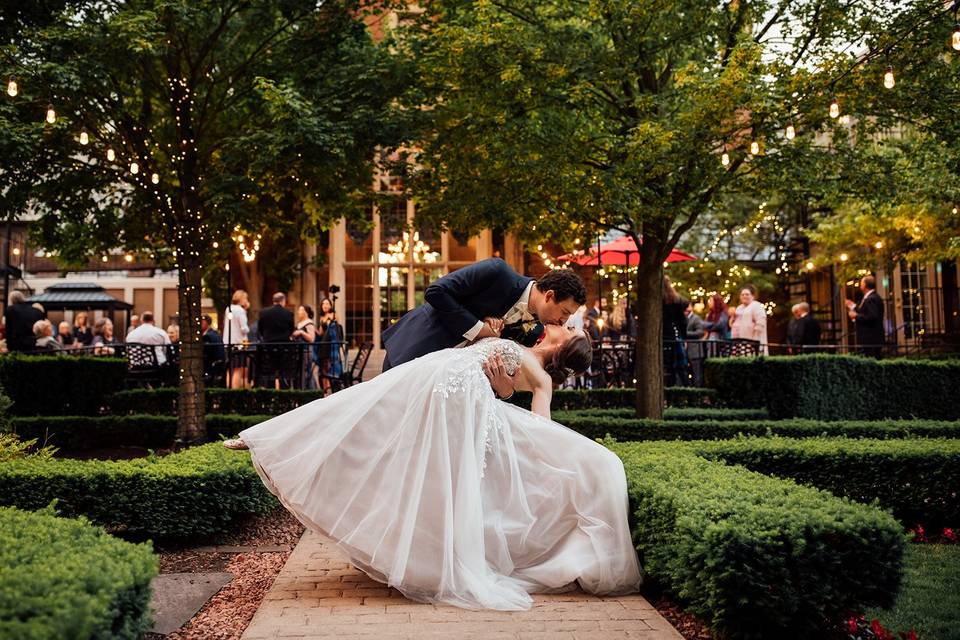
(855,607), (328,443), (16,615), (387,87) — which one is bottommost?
(855,607)

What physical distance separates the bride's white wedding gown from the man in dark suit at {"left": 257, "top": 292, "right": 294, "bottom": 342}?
1005 centimetres

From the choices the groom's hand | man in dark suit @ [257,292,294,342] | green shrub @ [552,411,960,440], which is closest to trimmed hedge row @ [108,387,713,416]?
man in dark suit @ [257,292,294,342]

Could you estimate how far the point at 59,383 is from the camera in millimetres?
12727

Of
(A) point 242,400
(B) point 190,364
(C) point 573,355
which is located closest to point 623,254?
(A) point 242,400

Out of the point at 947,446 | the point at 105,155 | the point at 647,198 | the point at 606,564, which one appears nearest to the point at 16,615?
the point at 606,564

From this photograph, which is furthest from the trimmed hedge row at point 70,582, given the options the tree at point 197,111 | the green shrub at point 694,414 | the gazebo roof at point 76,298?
the gazebo roof at point 76,298

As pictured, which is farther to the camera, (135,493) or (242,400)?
(242,400)

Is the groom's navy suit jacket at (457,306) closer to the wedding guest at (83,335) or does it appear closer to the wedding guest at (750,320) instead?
the wedding guest at (750,320)

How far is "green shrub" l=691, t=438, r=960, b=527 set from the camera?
7.19 m

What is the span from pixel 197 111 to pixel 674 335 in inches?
345

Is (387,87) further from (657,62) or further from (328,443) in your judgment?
(328,443)

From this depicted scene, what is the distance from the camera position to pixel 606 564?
4.94 metres

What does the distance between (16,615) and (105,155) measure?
10.4 meters

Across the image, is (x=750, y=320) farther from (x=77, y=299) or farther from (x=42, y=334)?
(x=77, y=299)
